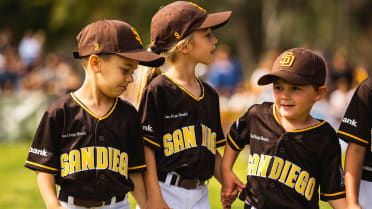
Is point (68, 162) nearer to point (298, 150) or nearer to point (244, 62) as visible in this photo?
point (298, 150)

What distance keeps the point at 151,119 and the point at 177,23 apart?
70 centimetres

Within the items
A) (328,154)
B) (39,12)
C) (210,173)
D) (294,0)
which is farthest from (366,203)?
(39,12)

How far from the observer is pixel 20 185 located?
28.1ft

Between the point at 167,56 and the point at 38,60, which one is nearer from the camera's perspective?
the point at 167,56

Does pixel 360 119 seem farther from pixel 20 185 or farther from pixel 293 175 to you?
pixel 20 185

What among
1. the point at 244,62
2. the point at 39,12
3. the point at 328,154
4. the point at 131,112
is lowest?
the point at 244,62

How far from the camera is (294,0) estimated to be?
2644 cm

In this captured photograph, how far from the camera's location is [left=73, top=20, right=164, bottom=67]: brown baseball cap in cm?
316

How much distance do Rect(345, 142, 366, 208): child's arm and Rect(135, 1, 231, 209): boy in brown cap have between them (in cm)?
93

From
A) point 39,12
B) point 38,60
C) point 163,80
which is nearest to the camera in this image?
point 163,80

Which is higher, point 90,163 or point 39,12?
point 90,163

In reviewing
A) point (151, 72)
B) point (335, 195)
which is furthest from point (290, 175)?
point (151, 72)

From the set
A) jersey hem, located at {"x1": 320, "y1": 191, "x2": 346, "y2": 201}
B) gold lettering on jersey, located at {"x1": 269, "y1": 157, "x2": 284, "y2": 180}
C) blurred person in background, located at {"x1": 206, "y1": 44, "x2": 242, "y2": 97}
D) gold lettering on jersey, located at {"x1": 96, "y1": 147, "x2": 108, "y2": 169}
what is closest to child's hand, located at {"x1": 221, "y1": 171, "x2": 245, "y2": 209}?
gold lettering on jersey, located at {"x1": 269, "y1": 157, "x2": 284, "y2": 180}

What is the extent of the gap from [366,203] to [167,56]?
164cm
